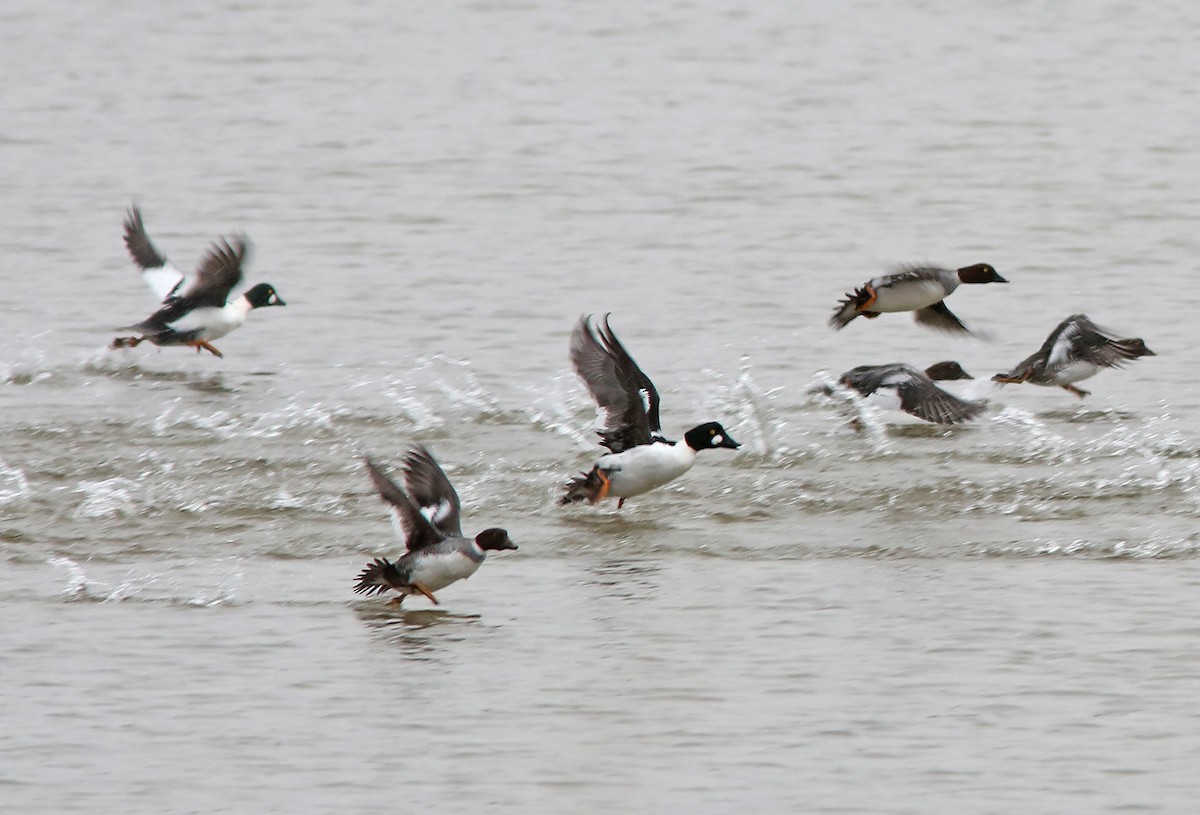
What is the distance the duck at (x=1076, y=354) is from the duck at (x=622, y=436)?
8.54 ft

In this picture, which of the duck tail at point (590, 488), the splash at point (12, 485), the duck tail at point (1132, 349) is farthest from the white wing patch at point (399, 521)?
the duck tail at point (1132, 349)

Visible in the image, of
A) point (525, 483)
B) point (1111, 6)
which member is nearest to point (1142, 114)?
point (1111, 6)

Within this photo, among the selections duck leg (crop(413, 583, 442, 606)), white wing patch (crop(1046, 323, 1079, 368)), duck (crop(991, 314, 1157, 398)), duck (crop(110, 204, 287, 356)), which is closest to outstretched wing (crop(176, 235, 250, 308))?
duck (crop(110, 204, 287, 356))

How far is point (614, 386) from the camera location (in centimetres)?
970

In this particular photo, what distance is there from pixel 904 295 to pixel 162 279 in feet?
16.9

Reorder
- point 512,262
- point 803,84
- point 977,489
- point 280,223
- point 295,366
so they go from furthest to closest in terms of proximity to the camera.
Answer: point 803,84 < point 280,223 < point 512,262 < point 295,366 < point 977,489

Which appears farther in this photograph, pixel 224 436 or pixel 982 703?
pixel 224 436

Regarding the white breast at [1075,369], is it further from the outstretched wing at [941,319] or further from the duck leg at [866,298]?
the duck leg at [866,298]

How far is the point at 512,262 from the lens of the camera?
1566 cm

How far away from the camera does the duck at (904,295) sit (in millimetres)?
11461

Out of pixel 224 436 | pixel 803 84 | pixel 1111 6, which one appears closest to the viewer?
pixel 224 436

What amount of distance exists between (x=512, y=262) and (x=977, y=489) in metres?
6.24

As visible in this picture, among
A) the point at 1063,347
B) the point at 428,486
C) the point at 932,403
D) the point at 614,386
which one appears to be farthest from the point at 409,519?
the point at 1063,347

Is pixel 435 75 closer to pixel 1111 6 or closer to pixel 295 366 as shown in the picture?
pixel 1111 6
